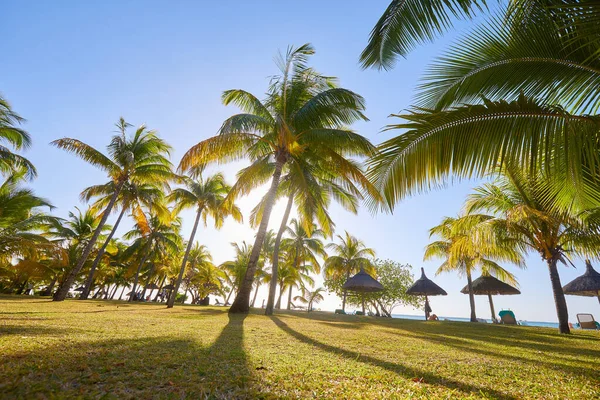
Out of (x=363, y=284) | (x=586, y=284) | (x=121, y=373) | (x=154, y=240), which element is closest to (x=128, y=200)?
(x=154, y=240)

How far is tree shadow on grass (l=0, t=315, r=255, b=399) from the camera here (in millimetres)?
1695

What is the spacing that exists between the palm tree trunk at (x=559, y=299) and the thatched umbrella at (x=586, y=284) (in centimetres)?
950

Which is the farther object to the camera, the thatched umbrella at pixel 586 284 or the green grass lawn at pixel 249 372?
the thatched umbrella at pixel 586 284

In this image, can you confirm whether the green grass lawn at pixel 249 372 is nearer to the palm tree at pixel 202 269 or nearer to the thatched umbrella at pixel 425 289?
the thatched umbrella at pixel 425 289

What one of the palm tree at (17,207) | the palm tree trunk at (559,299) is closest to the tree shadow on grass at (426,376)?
the palm tree trunk at (559,299)

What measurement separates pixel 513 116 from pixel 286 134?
6559 mm

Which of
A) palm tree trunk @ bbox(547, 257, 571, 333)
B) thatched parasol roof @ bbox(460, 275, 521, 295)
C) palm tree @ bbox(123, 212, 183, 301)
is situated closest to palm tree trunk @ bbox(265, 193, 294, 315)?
palm tree trunk @ bbox(547, 257, 571, 333)

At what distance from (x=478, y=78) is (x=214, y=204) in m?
15.7

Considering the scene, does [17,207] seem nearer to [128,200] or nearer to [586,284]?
[128,200]

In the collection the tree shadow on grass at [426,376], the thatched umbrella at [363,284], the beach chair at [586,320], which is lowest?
the tree shadow on grass at [426,376]

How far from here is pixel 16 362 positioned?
2090 mm

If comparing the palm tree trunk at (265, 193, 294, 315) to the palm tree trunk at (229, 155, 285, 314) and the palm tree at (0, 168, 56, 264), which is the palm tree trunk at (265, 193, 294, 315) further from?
the palm tree at (0, 168, 56, 264)

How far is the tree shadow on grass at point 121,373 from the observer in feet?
5.56

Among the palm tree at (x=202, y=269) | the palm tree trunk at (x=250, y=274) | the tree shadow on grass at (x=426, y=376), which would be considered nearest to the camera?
the tree shadow on grass at (x=426, y=376)
